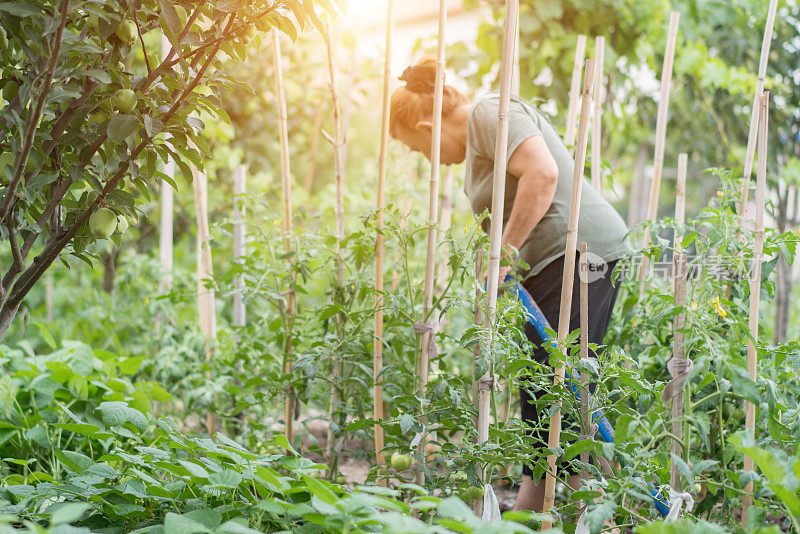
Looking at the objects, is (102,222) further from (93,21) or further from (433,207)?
(433,207)

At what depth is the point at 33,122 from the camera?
909 mm

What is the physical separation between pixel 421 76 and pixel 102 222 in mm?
882

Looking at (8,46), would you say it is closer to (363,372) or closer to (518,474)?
(363,372)

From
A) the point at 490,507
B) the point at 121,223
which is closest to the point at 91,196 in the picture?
the point at 121,223

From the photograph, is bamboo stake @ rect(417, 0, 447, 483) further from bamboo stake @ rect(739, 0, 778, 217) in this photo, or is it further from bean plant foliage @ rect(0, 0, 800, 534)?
bamboo stake @ rect(739, 0, 778, 217)

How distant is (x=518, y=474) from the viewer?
2.07 metres

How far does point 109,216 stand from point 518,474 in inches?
58.6

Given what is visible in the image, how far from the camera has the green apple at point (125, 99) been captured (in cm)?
97

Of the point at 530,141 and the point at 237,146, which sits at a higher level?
the point at 237,146

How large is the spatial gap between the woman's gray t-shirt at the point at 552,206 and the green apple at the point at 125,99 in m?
0.81

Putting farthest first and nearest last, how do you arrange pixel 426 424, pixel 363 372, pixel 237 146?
pixel 237 146 < pixel 363 372 < pixel 426 424

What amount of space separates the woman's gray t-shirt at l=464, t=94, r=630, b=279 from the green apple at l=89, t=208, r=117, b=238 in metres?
0.84

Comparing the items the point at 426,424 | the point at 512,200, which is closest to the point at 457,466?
the point at 426,424

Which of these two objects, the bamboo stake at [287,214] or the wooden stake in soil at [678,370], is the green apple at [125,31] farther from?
the wooden stake in soil at [678,370]
